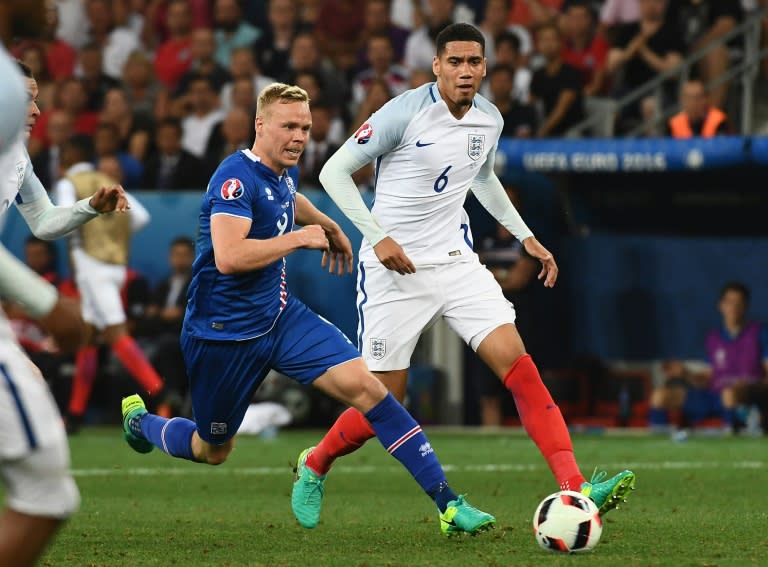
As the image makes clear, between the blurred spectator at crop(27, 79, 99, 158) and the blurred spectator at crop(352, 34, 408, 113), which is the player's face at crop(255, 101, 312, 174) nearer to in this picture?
the blurred spectator at crop(352, 34, 408, 113)

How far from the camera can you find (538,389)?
789 centimetres

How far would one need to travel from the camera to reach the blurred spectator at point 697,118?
1489 cm

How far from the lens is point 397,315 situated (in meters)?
8.28

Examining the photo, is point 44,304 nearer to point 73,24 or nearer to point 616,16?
point 616,16

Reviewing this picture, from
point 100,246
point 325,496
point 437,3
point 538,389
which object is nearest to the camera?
point 538,389

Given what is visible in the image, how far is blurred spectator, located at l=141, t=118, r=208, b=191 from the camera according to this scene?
16828mm

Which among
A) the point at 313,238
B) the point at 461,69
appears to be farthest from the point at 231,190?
the point at 461,69

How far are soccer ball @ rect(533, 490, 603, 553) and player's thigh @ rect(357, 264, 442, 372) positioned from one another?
5.52 ft

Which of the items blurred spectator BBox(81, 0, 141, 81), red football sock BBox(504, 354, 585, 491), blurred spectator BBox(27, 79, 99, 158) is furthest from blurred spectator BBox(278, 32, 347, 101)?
red football sock BBox(504, 354, 585, 491)

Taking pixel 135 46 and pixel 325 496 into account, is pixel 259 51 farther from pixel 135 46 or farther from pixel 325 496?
pixel 325 496

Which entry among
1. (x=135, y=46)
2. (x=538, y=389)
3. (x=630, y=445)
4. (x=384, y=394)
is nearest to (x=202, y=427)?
(x=384, y=394)

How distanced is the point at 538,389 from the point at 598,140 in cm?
770

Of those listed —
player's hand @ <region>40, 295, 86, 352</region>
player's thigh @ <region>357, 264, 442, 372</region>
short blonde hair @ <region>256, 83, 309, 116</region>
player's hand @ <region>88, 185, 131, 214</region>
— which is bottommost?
player's thigh @ <region>357, 264, 442, 372</region>

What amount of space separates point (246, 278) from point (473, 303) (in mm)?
1276
